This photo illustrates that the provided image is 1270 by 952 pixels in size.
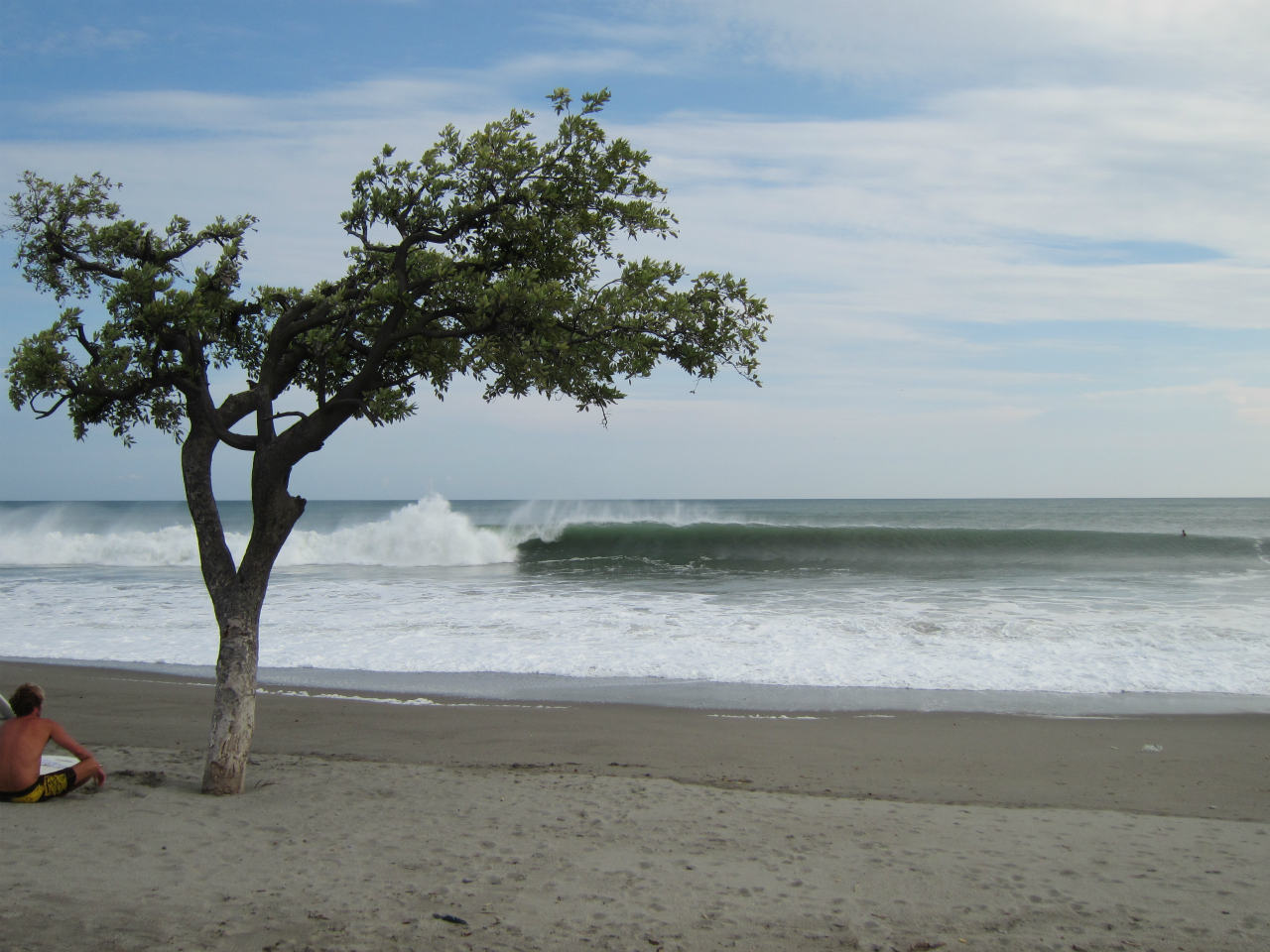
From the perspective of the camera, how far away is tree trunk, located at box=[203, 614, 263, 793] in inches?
228

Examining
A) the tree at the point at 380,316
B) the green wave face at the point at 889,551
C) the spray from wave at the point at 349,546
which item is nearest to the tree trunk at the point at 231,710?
the tree at the point at 380,316

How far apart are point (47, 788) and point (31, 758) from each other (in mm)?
216

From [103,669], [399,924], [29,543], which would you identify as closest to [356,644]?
[103,669]

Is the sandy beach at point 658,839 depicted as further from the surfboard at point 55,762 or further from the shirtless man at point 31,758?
the surfboard at point 55,762

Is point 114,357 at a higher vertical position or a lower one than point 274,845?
higher

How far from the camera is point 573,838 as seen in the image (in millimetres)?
5125

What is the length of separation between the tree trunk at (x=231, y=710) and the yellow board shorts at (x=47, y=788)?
78cm

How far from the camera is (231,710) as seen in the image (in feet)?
19.0

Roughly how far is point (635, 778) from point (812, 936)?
2.86m

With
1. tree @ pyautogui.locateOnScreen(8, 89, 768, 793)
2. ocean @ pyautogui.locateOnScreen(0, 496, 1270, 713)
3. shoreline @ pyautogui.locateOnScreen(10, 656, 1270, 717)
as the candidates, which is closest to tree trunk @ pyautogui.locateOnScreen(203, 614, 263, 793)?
tree @ pyautogui.locateOnScreen(8, 89, 768, 793)

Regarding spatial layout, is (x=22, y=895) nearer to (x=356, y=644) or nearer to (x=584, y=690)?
(x=584, y=690)

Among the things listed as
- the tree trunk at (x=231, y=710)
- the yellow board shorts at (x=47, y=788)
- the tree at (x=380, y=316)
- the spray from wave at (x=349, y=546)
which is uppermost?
the tree at (x=380, y=316)

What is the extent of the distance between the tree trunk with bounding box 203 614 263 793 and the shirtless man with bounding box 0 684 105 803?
73 cm

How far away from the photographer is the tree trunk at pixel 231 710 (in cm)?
580
